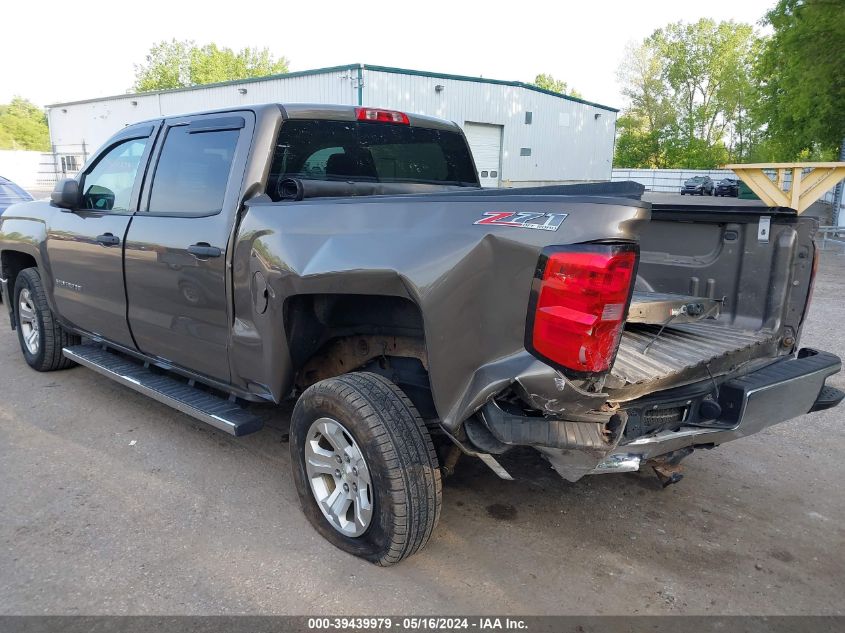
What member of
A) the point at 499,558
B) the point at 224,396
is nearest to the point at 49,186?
the point at 224,396

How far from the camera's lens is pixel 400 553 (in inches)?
110

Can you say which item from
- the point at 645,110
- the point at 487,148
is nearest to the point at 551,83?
the point at 645,110

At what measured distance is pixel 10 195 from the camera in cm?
916

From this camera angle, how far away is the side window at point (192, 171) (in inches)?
140

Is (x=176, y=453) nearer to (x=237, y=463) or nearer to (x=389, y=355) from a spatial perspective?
(x=237, y=463)

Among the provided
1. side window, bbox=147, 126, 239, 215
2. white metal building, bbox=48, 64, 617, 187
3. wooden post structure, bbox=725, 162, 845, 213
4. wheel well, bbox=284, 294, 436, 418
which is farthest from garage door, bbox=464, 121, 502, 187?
wheel well, bbox=284, 294, 436, 418

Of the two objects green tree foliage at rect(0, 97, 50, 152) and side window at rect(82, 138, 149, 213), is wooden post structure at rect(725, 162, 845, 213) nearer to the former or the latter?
side window at rect(82, 138, 149, 213)

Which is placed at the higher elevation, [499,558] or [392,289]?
[392,289]

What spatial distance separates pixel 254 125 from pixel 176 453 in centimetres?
207

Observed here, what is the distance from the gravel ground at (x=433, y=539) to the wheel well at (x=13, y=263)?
6.22ft

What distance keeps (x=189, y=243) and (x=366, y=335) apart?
3.84ft

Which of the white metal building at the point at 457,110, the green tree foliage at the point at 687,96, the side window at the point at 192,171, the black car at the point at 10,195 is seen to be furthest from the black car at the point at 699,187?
the side window at the point at 192,171

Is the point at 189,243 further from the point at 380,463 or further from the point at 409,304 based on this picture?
the point at 380,463

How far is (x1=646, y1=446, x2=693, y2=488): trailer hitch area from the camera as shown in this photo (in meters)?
2.99
